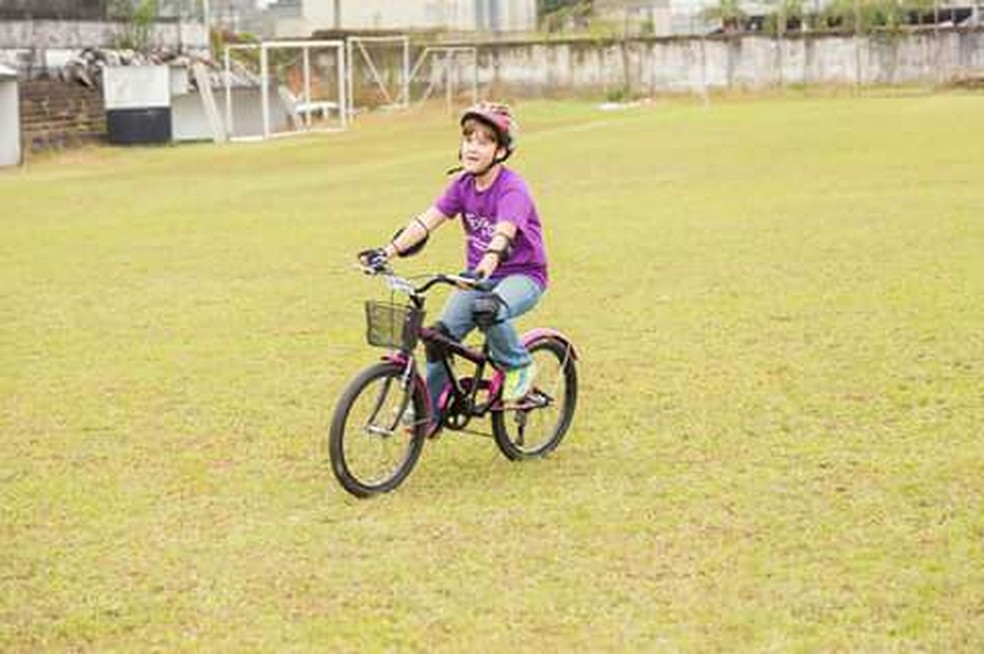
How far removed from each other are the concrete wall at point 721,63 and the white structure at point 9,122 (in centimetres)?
2380

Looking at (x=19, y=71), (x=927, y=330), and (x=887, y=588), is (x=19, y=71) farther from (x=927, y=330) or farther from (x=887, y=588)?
(x=887, y=588)

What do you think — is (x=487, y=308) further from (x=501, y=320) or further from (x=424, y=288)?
(x=424, y=288)

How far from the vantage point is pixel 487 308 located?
702cm

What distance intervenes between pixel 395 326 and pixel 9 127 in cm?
2704

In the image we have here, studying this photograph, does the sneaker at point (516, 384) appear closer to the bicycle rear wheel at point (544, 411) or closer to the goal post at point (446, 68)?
the bicycle rear wheel at point (544, 411)

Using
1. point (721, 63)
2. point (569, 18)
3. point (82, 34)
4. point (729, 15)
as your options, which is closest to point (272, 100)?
point (82, 34)

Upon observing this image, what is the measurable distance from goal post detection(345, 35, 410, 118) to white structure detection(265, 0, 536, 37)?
7.93 m

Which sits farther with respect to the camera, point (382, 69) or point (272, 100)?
point (382, 69)

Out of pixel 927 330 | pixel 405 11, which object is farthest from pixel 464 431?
pixel 405 11

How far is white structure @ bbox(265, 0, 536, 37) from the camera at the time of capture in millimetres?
65312

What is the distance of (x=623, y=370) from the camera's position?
9.81m

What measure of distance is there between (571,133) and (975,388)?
26.9 m

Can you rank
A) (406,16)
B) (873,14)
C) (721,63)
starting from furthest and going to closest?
(406,16), (873,14), (721,63)

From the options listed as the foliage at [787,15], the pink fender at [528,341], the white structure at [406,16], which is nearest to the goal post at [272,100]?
the white structure at [406,16]
